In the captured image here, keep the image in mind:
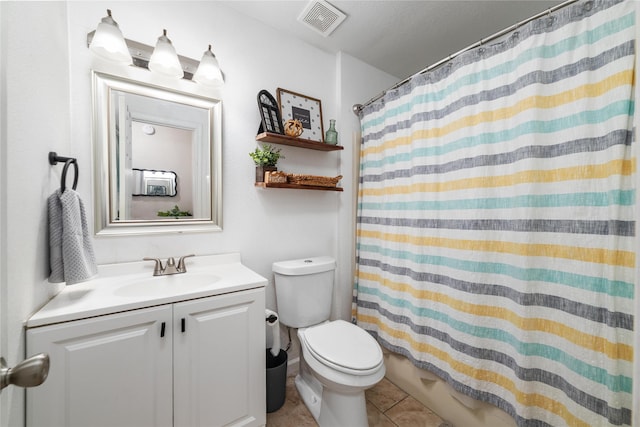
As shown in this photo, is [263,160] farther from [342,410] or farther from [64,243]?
[342,410]

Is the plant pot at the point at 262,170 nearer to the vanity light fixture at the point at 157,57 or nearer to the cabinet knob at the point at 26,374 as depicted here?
the vanity light fixture at the point at 157,57

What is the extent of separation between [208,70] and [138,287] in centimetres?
116

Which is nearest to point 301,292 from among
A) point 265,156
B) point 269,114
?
point 265,156

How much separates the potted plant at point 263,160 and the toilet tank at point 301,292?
0.59 meters

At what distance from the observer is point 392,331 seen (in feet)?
5.19

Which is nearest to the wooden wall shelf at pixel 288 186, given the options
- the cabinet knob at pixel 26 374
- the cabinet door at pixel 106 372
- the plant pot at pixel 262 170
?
the plant pot at pixel 262 170

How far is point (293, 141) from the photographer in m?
1.58

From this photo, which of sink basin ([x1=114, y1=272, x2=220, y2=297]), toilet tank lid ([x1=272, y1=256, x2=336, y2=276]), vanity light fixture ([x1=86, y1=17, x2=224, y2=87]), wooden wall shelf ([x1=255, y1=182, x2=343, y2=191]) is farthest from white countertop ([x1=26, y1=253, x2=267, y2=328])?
vanity light fixture ([x1=86, y1=17, x2=224, y2=87])

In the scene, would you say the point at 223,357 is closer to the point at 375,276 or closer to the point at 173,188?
the point at 173,188

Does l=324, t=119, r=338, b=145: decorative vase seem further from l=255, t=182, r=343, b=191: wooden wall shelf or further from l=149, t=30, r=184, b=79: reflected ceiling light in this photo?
l=149, t=30, r=184, b=79: reflected ceiling light

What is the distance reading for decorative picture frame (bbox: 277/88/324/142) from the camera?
1689mm

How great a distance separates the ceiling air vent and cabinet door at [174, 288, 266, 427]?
5.39 ft

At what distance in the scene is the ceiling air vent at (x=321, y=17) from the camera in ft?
4.73

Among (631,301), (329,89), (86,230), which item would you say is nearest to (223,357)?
(86,230)
